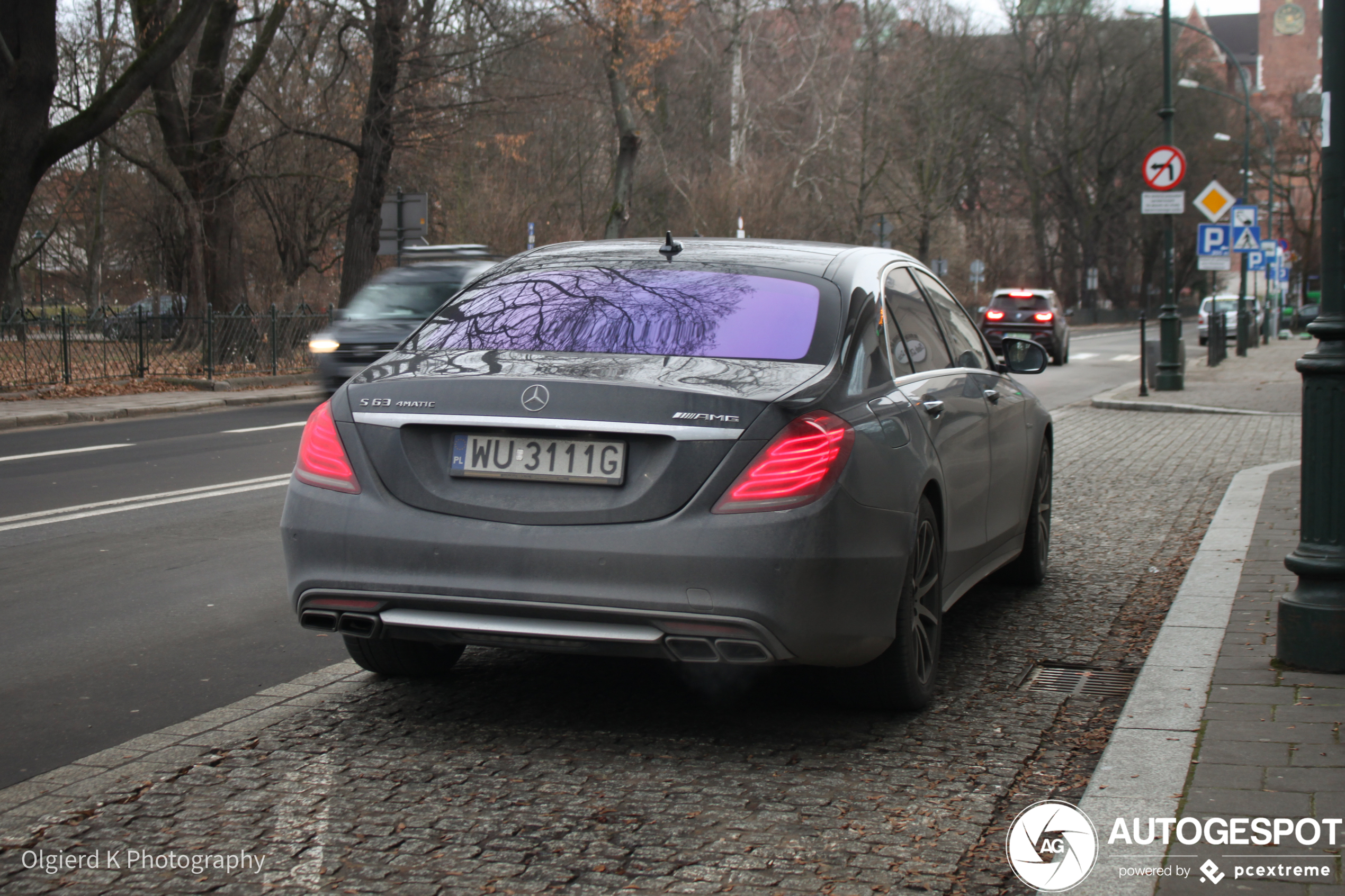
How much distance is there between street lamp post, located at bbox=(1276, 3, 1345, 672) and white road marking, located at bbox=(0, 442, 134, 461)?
11.6m

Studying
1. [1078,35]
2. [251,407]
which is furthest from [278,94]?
[1078,35]

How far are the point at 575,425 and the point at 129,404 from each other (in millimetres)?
17982

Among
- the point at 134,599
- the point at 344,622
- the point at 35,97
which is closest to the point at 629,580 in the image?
the point at 344,622

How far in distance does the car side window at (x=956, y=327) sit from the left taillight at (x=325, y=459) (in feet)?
8.51

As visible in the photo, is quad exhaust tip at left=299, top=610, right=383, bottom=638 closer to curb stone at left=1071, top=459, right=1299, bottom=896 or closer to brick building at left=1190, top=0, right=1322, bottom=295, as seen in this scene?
curb stone at left=1071, top=459, right=1299, bottom=896

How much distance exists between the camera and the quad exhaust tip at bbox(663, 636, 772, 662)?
4.06 m

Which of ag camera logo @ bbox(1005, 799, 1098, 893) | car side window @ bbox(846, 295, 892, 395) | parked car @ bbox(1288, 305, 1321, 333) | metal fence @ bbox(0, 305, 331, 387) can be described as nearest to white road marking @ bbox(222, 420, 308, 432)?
metal fence @ bbox(0, 305, 331, 387)

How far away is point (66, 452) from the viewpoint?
1405 cm

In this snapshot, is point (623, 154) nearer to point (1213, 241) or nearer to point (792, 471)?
point (1213, 241)

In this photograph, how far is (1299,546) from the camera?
17.3ft

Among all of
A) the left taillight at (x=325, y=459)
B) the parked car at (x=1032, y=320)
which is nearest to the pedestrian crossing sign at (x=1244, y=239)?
the parked car at (x=1032, y=320)

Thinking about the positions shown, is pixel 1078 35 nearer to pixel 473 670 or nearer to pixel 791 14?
pixel 791 14

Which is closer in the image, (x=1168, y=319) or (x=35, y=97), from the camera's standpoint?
(x=35, y=97)

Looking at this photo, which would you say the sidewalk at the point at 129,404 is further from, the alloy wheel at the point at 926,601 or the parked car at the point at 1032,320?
the parked car at the point at 1032,320
